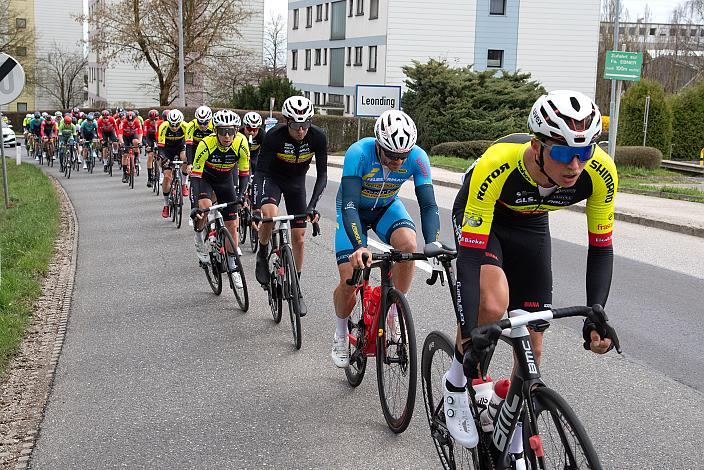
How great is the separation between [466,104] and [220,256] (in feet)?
104

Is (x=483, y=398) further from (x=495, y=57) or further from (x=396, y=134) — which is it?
(x=495, y=57)

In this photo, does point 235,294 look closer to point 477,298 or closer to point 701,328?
point 701,328

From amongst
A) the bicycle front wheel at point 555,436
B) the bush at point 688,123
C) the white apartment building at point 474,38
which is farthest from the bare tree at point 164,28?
the bicycle front wheel at point 555,436

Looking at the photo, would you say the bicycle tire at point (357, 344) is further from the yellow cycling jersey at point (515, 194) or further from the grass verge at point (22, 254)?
the grass verge at point (22, 254)

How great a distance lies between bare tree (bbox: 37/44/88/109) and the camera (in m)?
96.4

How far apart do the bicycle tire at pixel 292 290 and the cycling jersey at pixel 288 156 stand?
31.5 inches

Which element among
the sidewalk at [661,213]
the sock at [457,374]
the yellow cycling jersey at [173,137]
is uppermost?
the yellow cycling jersey at [173,137]

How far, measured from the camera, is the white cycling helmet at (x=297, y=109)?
7.77m

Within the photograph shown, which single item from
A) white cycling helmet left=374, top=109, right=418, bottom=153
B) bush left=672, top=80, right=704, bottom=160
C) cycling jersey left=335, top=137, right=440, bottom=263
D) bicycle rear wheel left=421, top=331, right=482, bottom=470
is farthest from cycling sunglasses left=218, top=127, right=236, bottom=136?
bush left=672, top=80, right=704, bottom=160

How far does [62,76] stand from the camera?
319 feet

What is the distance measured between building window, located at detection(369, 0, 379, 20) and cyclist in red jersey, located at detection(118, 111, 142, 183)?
3239 centimetres

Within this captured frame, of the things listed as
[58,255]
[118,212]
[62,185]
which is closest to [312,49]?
[62,185]

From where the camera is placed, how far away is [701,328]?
25.9ft

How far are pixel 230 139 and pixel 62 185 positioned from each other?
17693 mm
